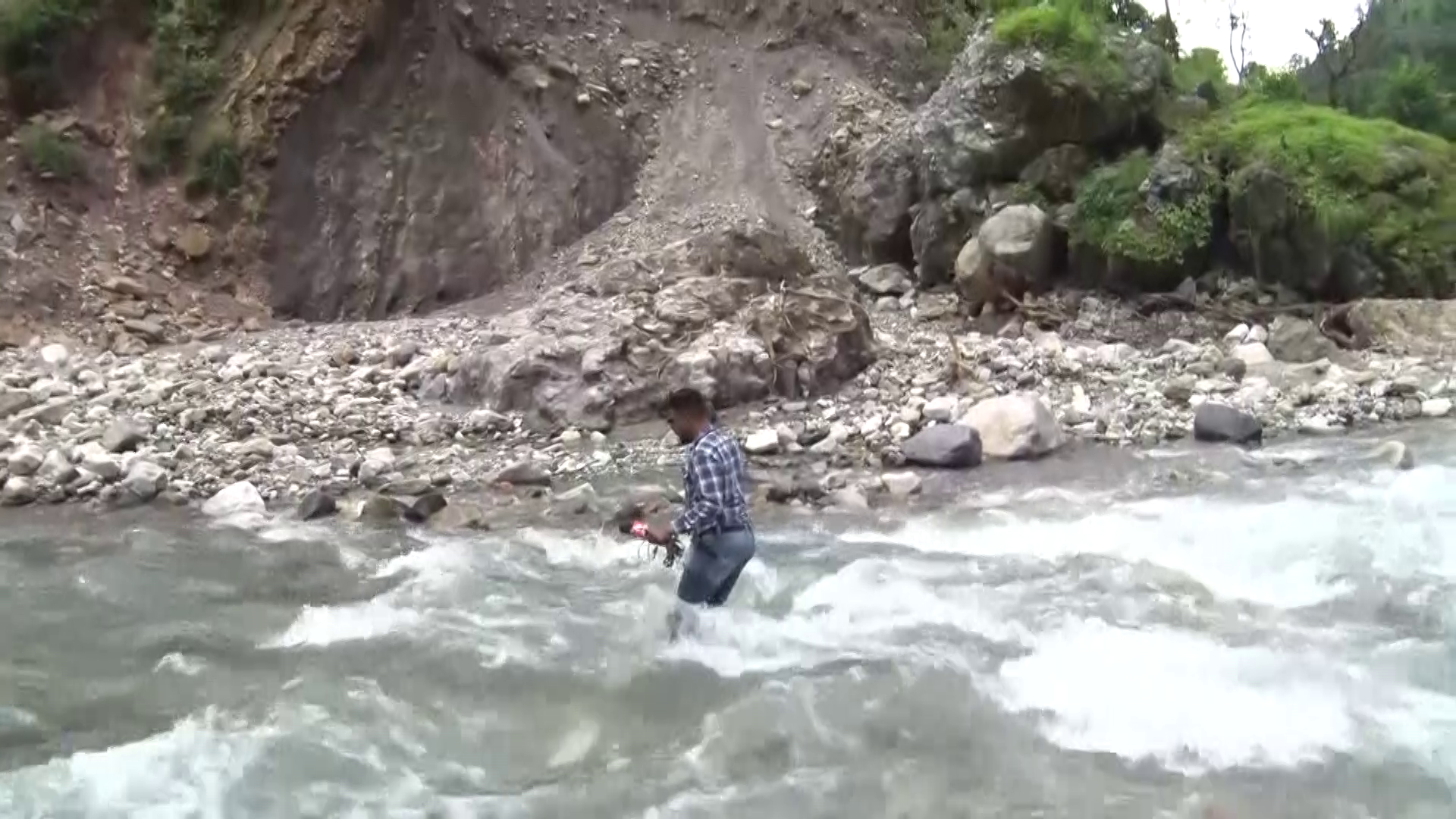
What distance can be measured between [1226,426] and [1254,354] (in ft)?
9.35

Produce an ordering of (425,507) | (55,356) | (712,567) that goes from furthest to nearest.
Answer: (55,356), (425,507), (712,567)

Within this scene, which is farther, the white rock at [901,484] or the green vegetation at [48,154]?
the green vegetation at [48,154]

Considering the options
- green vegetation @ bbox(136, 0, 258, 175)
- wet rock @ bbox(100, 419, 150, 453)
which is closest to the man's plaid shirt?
wet rock @ bbox(100, 419, 150, 453)

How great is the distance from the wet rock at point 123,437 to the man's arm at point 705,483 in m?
7.31

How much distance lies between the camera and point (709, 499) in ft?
21.9

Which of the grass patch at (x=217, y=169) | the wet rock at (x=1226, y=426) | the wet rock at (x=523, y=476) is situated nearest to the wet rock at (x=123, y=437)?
the wet rock at (x=523, y=476)

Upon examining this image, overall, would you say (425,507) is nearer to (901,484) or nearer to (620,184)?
(901,484)

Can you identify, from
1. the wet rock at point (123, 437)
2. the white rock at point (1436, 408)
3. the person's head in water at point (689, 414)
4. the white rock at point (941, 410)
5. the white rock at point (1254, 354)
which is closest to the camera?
the person's head in water at point (689, 414)

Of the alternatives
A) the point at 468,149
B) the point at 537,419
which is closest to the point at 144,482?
the point at 537,419

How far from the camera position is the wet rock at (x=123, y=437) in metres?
11.7

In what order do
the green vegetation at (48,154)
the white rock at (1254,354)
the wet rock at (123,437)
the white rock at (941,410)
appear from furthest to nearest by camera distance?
1. the green vegetation at (48,154)
2. the white rock at (1254,354)
3. the white rock at (941,410)
4. the wet rock at (123,437)

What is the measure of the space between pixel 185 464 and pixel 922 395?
703cm

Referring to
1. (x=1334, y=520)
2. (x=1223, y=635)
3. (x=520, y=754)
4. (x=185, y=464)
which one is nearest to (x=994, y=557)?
(x=1223, y=635)

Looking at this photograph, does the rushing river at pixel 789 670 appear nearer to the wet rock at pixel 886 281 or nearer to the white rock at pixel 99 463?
the white rock at pixel 99 463
